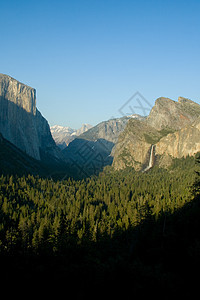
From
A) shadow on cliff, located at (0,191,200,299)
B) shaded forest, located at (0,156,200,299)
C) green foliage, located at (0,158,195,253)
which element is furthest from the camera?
green foliage, located at (0,158,195,253)

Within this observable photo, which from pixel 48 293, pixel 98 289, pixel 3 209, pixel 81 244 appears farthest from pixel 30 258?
pixel 3 209

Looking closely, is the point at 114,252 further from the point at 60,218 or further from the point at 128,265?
the point at 60,218

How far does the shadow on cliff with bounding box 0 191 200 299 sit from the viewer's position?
27623 millimetres

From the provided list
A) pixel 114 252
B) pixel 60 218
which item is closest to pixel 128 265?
pixel 114 252

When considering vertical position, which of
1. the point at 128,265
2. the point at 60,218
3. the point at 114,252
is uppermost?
the point at 60,218

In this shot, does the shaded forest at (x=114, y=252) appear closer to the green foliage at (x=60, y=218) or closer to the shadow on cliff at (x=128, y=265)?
the shadow on cliff at (x=128, y=265)

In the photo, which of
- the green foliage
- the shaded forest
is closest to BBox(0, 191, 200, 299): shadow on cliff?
the shaded forest

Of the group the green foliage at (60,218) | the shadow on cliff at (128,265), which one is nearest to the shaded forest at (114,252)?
the shadow on cliff at (128,265)

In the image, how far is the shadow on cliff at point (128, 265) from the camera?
90.6 feet

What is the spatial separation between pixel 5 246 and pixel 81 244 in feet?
69.8

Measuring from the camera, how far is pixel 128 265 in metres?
32.7

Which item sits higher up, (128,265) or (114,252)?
(128,265)

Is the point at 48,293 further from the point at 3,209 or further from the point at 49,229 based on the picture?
the point at 3,209

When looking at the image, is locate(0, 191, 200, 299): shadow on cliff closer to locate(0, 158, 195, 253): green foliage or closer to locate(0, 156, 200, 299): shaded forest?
locate(0, 156, 200, 299): shaded forest
